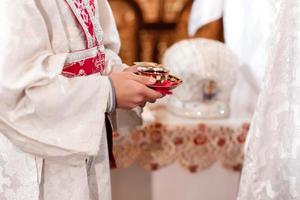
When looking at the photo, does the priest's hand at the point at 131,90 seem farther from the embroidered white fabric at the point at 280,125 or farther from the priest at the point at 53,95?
the embroidered white fabric at the point at 280,125

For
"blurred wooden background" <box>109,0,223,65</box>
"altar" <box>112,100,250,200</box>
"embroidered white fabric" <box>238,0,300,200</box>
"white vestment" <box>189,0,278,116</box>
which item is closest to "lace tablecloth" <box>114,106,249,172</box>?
"altar" <box>112,100,250,200</box>

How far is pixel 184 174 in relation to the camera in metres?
1.50

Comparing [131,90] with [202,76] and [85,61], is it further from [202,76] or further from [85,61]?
[202,76]

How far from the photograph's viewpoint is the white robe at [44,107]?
28.9 inches

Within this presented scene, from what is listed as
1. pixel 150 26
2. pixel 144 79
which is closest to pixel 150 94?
pixel 144 79

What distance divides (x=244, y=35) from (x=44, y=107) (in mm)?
1004

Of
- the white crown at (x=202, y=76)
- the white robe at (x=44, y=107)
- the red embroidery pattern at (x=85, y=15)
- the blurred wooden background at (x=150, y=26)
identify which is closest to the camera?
the white robe at (x=44, y=107)

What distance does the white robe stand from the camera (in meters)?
0.73

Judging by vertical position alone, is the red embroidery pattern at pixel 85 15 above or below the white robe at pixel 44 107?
above

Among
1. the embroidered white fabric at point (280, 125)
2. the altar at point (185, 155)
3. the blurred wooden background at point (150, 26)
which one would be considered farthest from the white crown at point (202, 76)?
the blurred wooden background at point (150, 26)

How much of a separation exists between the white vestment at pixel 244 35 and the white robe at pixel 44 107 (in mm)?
769

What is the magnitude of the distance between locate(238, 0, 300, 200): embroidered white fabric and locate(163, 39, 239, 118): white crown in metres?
0.54

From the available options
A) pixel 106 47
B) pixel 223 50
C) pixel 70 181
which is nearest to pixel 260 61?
pixel 223 50

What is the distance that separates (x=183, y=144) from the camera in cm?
147
